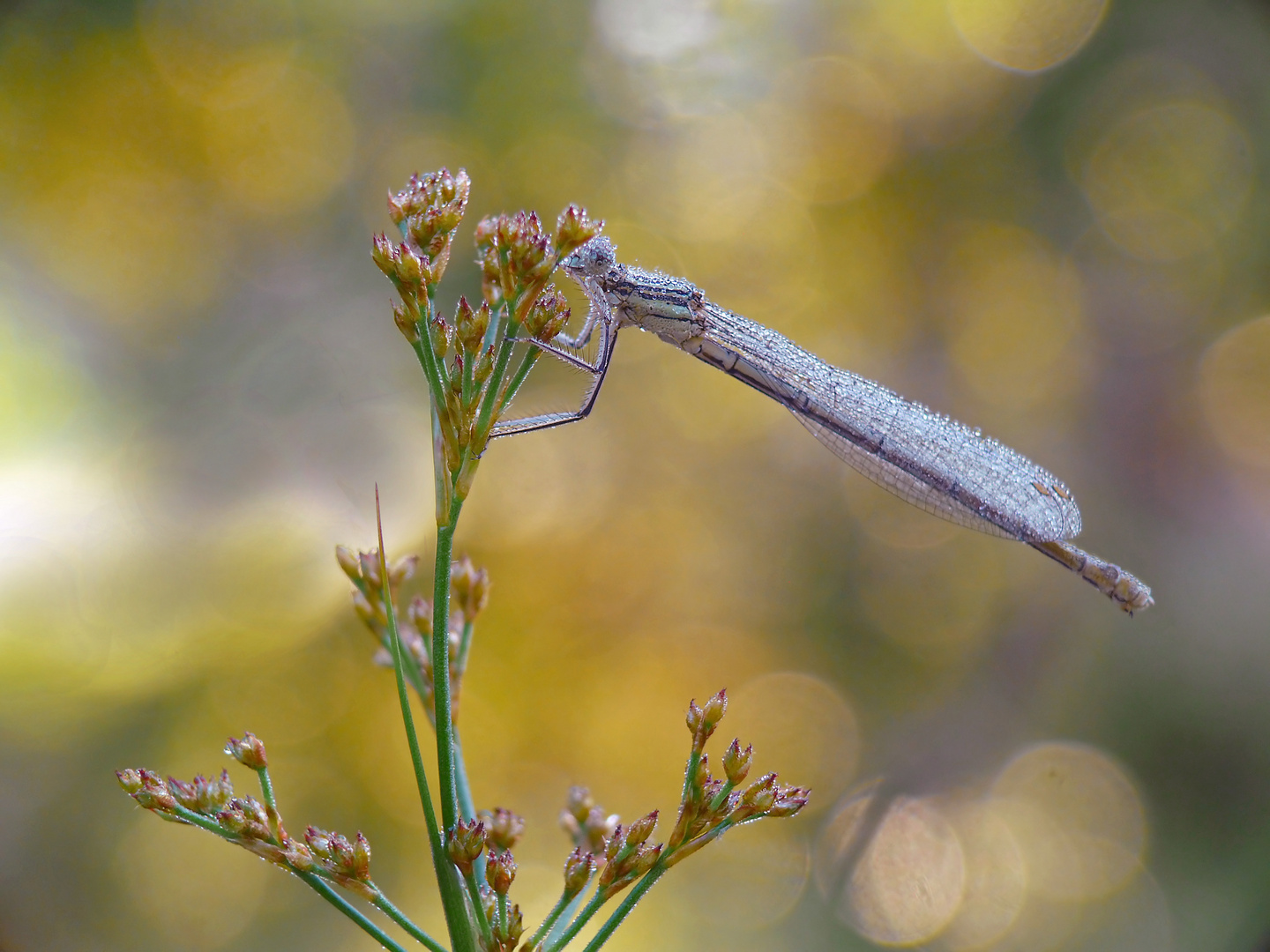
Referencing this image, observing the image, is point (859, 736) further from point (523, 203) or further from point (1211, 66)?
point (1211, 66)

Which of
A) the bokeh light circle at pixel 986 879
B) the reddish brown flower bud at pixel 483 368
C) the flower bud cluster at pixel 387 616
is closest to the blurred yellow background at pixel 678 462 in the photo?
the bokeh light circle at pixel 986 879

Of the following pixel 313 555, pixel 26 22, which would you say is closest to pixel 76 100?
→ pixel 26 22

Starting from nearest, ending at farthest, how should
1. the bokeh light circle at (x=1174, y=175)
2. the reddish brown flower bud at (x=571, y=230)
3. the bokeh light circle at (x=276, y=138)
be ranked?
the reddish brown flower bud at (x=571, y=230), the bokeh light circle at (x=276, y=138), the bokeh light circle at (x=1174, y=175)

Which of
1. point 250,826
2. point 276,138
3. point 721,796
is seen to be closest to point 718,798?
point 721,796

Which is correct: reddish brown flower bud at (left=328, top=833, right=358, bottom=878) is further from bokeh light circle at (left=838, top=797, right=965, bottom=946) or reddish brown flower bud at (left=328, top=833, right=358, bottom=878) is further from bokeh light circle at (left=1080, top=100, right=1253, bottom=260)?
bokeh light circle at (left=1080, top=100, right=1253, bottom=260)

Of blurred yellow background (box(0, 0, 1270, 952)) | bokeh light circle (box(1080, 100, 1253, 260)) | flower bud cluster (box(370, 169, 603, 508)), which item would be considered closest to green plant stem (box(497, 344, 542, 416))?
flower bud cluster (box(370, 169, 603, 508))

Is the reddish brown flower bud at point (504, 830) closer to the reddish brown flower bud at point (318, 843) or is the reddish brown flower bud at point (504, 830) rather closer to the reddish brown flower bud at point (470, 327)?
the reddish brown flower bud at point (318, 843)
